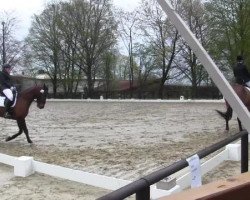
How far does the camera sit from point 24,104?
1460 centimetres

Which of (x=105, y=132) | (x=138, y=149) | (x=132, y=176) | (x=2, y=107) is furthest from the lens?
(x=105, y=132)

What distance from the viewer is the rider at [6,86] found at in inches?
574

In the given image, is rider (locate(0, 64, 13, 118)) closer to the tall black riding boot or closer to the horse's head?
the tall black riding boot

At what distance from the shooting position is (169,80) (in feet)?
199

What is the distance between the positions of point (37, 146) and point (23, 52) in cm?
4909

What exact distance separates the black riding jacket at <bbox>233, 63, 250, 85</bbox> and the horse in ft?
19.9

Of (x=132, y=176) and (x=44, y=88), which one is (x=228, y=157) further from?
(x=44, y=88)

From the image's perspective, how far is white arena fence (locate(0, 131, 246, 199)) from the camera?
703 cm

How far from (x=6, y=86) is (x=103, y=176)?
7.75 meters

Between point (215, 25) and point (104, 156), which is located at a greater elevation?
point (215, 25)

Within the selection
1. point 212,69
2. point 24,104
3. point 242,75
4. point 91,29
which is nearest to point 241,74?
point 242,75

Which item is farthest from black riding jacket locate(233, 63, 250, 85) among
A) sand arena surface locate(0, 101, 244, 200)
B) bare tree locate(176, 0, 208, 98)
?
bare tree locate(176, 0, 208, 98)

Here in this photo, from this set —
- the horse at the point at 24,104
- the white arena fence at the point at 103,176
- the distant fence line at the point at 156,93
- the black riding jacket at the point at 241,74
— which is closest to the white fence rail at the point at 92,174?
the white arena fence at the point at 103,176

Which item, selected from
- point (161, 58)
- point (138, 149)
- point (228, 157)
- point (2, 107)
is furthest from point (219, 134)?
point (161, 58)
